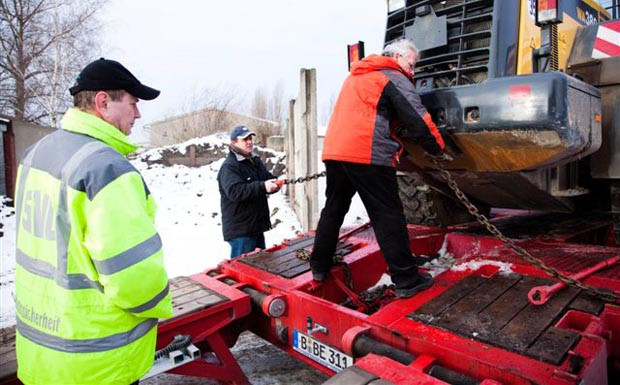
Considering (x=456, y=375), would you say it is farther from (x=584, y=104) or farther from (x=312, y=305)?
(x=584, y=104)

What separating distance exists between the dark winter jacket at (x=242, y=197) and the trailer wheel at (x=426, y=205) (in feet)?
4.48

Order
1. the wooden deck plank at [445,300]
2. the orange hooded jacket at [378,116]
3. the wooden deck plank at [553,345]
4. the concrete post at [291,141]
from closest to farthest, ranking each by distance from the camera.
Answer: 1. the wooden deck plank at [553,345]
2. the wooden deck plank at [445,300]
3. the orange hooded jacket at [378,116]
4. the concrete post at [291,141]

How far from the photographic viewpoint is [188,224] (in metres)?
9.72

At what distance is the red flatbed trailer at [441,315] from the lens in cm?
187

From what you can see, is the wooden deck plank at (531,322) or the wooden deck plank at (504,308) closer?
the wooden deck plank at (531,322)

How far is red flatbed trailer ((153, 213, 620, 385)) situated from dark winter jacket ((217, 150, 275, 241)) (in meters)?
0.56

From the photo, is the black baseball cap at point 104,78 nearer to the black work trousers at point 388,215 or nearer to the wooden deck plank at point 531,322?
the black work trousers at point 388,215

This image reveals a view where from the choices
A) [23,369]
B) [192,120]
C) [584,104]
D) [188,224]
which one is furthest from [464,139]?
[192,120]

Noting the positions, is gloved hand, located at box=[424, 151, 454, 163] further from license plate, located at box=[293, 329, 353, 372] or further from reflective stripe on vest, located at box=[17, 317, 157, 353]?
reflective stripe on vest, located at box=[17, 317, 157, 353]

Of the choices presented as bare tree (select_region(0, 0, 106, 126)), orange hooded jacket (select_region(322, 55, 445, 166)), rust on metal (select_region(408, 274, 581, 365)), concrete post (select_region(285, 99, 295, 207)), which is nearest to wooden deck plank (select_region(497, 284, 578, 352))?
rust on metal (select_region(408, 274, 581, 365))

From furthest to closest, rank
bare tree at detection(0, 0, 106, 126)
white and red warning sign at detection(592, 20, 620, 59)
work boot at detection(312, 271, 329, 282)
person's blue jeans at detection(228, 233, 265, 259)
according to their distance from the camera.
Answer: bare tree at detection(0, 0, 106, 126) < person's blue jeans at detection(228, 233, 265, 259) < white and red warning sign at detection(592, 20, 620, 59) < work boot at detection(312, 271, 329, 282)

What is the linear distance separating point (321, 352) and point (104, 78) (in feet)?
6.07

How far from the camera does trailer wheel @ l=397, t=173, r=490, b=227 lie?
4.21 metres

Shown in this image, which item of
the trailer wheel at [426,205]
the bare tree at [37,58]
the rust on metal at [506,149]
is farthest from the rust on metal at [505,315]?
the bare tree at [37,58]
